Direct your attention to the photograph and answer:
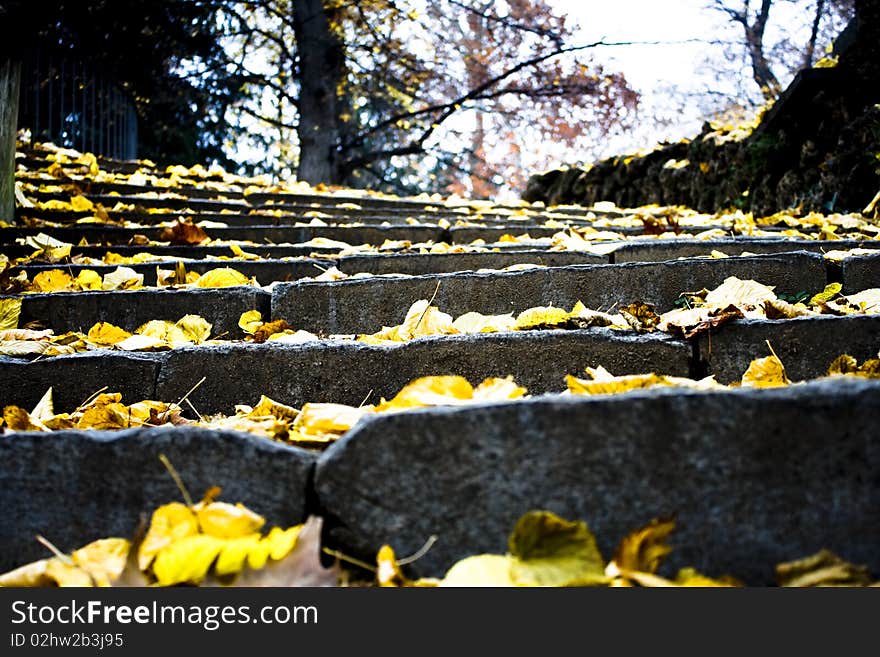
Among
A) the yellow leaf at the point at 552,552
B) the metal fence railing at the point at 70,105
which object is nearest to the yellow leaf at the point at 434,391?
the yellow leaf at the point at 552,552

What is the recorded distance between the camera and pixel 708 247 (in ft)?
7.39

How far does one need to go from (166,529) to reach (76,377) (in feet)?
2.31

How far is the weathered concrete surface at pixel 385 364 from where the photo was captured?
122 cm

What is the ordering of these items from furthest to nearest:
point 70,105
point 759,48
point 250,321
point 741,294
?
point 759,48 < point 70,105 < point 250,321 < point 741,294

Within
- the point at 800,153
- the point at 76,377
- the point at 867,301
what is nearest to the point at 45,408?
the point at 76,377

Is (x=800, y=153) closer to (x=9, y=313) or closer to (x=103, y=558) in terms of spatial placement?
(x=9, y=313)

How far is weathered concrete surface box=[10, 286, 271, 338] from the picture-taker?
1690mm

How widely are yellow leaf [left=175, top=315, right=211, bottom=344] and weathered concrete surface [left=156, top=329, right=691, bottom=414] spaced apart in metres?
0.31

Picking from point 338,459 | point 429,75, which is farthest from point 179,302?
point 429,75

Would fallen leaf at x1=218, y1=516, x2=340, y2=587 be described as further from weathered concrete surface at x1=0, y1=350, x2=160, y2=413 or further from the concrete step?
weathered concrete surface at x1=0, y1=350, x2=160, y2=413

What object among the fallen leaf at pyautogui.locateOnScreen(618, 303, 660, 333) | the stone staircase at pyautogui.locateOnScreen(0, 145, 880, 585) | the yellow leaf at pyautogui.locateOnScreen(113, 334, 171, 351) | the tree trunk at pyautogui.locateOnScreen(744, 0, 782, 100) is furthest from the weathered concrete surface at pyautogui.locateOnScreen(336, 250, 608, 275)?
the tree trunk at pyautogui.locateOnScreen(744, 0, 782, 100)

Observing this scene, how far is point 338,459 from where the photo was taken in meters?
0.74

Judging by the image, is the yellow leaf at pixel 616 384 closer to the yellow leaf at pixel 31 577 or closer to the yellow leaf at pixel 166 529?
the yellow leaf at pixel 166 529

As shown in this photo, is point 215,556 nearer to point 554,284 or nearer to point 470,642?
point 470,642
